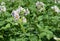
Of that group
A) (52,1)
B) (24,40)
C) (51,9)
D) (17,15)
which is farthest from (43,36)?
(52,1)

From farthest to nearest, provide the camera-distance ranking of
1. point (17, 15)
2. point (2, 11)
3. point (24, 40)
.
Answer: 1. point (2, 11)
2. point (17, 15)
3. point (24, 40)

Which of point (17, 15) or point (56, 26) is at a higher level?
point (17, 15)

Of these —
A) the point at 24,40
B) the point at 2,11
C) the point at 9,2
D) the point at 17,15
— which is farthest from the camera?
the point at 9,2

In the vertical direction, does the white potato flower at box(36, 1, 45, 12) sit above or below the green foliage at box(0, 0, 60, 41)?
above

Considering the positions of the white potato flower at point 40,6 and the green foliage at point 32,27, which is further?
the white potato flower at point 40,6

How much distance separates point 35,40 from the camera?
2355mm

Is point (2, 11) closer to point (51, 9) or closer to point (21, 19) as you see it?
point (21, 19)

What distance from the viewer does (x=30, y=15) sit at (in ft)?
9.25

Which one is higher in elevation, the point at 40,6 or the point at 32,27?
the point at 40,6

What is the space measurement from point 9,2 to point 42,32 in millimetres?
984

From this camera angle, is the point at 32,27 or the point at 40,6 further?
the point at 40,6

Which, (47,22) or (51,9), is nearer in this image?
(47,22)

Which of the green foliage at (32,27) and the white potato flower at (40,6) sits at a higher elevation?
the white potato flower at (40,6)

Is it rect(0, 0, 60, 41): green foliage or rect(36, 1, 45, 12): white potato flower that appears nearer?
rect(0, 0, 60, 41): green foliage
